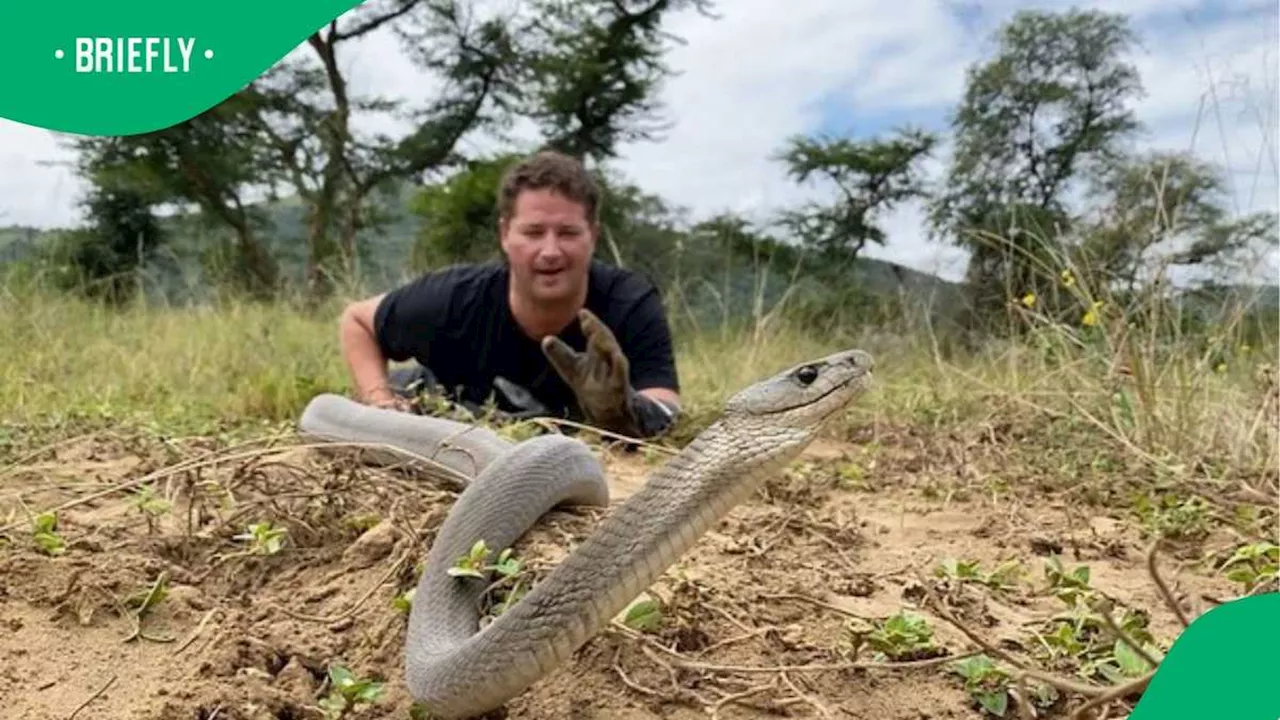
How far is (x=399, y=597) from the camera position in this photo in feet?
6.10

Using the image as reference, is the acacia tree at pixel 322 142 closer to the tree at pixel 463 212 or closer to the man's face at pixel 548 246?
the tree at pixel 463 212

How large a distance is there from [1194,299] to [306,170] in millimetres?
12873

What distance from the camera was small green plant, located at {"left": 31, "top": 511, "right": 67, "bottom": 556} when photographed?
2.03m

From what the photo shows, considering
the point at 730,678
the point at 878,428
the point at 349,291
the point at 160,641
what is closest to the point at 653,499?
the point at 730,678

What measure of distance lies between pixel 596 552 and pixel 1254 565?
4.54 feet

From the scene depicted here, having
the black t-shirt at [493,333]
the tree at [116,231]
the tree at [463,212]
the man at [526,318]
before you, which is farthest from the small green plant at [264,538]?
the tree at [463,212]

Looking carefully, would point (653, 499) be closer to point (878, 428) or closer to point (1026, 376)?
point (878, 428)

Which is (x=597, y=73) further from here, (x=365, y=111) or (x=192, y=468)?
(x=192, y=468)

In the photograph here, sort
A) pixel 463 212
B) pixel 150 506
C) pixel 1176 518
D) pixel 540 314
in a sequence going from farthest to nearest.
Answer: pixel 463 212 < pixel 540 314 < pixel 1176 518 < pixel 150 506

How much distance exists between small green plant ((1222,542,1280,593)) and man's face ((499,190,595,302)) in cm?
259

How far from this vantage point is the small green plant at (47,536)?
2.03 meters

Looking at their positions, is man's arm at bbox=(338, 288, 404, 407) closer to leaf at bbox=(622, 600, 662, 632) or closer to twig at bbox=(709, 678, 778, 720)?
leaf at bbox=(622, 600, 662, 632)

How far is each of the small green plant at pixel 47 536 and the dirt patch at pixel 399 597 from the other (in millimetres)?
21

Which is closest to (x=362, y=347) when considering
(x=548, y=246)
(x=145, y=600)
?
(x=548, y=246)
